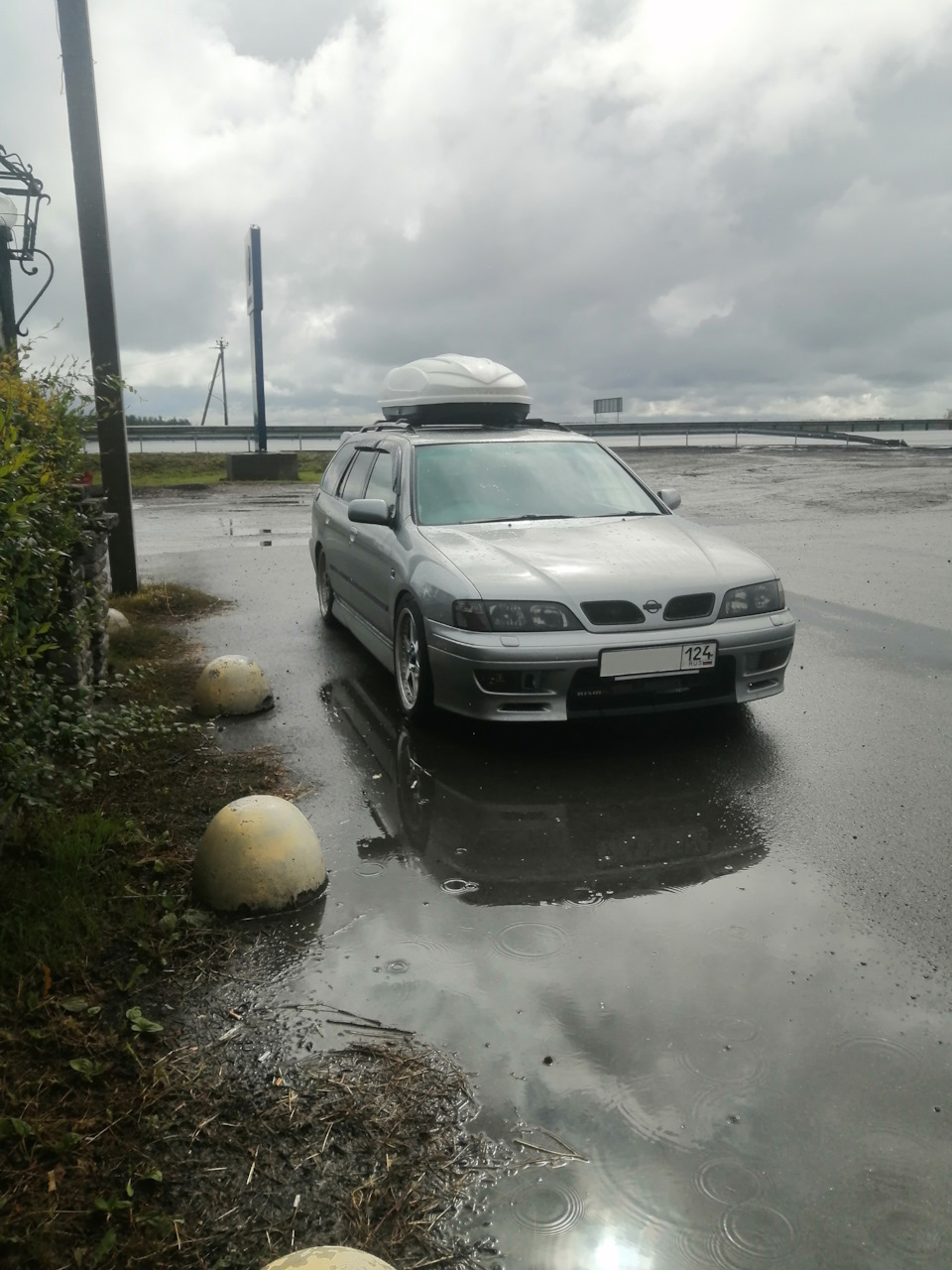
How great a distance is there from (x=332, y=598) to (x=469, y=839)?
15.6ft

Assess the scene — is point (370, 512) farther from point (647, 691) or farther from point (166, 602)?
point (166, 602)

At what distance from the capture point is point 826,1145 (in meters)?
2.47

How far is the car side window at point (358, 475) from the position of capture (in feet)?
25.3

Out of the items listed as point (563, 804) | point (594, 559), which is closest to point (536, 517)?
point (594, 559)

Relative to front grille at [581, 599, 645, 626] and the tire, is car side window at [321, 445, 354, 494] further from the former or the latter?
front grille at [581, 599, 645, 626]

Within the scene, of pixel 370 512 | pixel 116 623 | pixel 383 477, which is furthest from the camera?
pixel 116 623

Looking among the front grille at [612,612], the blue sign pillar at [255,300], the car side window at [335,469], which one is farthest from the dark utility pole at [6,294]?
the blue sign pillar at [255,300]

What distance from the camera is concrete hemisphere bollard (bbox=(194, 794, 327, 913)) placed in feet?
12.1

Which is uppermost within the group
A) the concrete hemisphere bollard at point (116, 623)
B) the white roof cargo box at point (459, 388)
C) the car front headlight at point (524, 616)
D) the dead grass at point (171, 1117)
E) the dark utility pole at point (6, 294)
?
the dark utility pole at point (6, 294)

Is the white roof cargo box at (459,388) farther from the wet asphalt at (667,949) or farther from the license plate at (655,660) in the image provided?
the license plate at (655,660)

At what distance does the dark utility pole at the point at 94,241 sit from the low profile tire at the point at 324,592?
1.95 meters

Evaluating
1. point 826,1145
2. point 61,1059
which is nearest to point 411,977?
point 61,1059

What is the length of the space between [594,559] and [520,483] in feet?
4.23

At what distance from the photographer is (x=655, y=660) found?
5160mm
